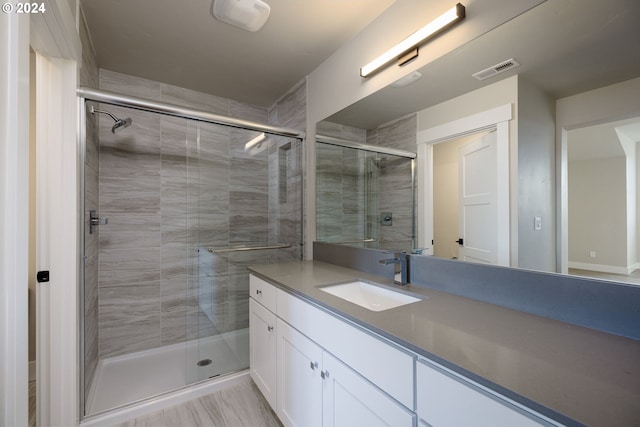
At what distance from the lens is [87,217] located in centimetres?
166

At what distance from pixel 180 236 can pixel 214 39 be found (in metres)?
1.61

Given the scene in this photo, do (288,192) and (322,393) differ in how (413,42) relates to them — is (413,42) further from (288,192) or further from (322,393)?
(322,393)

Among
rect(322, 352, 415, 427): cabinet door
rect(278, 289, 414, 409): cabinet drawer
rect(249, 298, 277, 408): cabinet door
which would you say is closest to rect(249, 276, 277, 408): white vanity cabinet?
rect(249, 298, 277, 408): cabinet door

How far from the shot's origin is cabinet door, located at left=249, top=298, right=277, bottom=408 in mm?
1563

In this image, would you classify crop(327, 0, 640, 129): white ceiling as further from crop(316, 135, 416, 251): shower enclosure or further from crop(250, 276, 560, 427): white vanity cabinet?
crop(250, 276, 560, 427): white vanity cabinet

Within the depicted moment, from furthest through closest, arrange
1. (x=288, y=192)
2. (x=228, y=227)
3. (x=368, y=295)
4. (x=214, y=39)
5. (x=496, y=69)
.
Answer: (x=288, y=192) → (x=228, y=227) → (x=214, y=39) → (x=368, y=295) → (x=496, y=69)

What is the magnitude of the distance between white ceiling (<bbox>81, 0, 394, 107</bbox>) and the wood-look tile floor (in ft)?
7.86

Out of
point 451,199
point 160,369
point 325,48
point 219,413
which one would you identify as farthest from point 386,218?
point 160,369

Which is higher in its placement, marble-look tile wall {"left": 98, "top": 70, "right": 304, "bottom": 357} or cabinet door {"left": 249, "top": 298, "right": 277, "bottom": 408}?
marble-look tile wall {"left": 98, "top": 70, "right": 304, "bottom": 357}

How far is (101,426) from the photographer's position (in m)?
1.56

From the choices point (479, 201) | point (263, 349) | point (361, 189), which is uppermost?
point (361, 189)

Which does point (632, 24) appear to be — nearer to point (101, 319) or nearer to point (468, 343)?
point (468, 343)

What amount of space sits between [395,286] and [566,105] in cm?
97

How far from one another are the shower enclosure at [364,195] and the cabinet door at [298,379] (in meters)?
0.74
